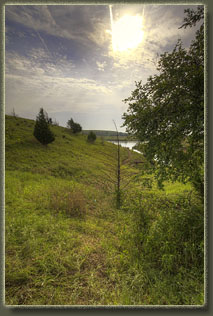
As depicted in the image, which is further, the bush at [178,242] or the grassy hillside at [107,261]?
the bush at [178,242]

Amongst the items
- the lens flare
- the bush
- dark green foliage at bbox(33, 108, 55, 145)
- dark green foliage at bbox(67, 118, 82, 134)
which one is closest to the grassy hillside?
the bush

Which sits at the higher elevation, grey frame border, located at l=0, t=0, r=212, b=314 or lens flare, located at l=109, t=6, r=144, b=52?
lens flare, located at l=109, t=6, r=144, b=52

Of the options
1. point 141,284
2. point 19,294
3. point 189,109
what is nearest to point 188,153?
point 189,109

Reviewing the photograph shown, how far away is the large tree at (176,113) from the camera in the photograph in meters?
2.00

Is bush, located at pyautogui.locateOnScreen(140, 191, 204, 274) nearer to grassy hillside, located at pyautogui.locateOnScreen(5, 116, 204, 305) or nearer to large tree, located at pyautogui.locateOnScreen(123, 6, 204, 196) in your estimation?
grassy hillside, located at pyautogui.locateOnScreen(5, 116, 204, 305)

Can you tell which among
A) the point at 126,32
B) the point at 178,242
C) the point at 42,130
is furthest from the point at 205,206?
the point at 42,130

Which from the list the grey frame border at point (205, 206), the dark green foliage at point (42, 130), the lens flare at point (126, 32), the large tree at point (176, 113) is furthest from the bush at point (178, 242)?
the dark green foliage at point (42, 130)

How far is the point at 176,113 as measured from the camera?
225cm

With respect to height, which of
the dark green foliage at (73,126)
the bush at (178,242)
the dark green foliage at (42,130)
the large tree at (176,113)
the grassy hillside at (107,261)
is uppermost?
the dark green foliage at (73,126)

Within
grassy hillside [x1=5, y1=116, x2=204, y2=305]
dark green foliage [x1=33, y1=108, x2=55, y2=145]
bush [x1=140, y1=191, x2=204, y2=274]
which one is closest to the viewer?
grassy hillside [x1=5, y1=116, x2=204, y2=305]

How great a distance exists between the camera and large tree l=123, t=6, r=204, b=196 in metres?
2.00

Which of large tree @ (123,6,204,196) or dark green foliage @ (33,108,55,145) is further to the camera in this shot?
dark green foliage @ (33,108,55,145)

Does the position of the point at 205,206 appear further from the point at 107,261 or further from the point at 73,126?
the point at 73,126

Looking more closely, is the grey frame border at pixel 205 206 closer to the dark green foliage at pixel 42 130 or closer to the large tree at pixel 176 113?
the large tree at pixel 176 113
